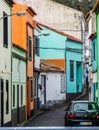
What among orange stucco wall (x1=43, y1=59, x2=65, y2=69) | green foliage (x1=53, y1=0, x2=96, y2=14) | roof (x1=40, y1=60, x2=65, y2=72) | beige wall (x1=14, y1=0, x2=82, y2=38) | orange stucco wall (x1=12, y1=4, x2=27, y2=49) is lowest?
roof (x1=40, y1=60, x2=65, y2=72)

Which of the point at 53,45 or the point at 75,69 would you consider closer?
the point at 53,45

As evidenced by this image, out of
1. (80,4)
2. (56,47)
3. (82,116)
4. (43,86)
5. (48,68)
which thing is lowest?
(82,116)

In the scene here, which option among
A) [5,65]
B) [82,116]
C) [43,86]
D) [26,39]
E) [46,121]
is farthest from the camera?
[43,86]

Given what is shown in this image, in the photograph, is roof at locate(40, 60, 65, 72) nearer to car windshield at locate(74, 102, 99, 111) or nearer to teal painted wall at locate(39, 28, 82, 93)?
teal painted wall at locate(39, 28, 82, 93)

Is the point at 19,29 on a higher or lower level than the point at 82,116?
higher

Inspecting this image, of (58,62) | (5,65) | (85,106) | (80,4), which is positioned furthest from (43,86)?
(80,4)

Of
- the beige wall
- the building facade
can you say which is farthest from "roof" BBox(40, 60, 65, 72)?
the building facade

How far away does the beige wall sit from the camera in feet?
172

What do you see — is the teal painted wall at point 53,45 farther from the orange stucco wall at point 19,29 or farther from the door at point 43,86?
the orange stucco wall at point 19,29

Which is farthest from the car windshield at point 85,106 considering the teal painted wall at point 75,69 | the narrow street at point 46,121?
the teal painted wall at point 75,69

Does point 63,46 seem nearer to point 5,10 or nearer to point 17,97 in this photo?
A: point 17,97

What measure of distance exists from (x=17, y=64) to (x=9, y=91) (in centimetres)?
316

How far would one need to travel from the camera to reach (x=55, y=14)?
173 feet

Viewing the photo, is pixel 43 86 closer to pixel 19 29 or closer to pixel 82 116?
pixel 19 29
